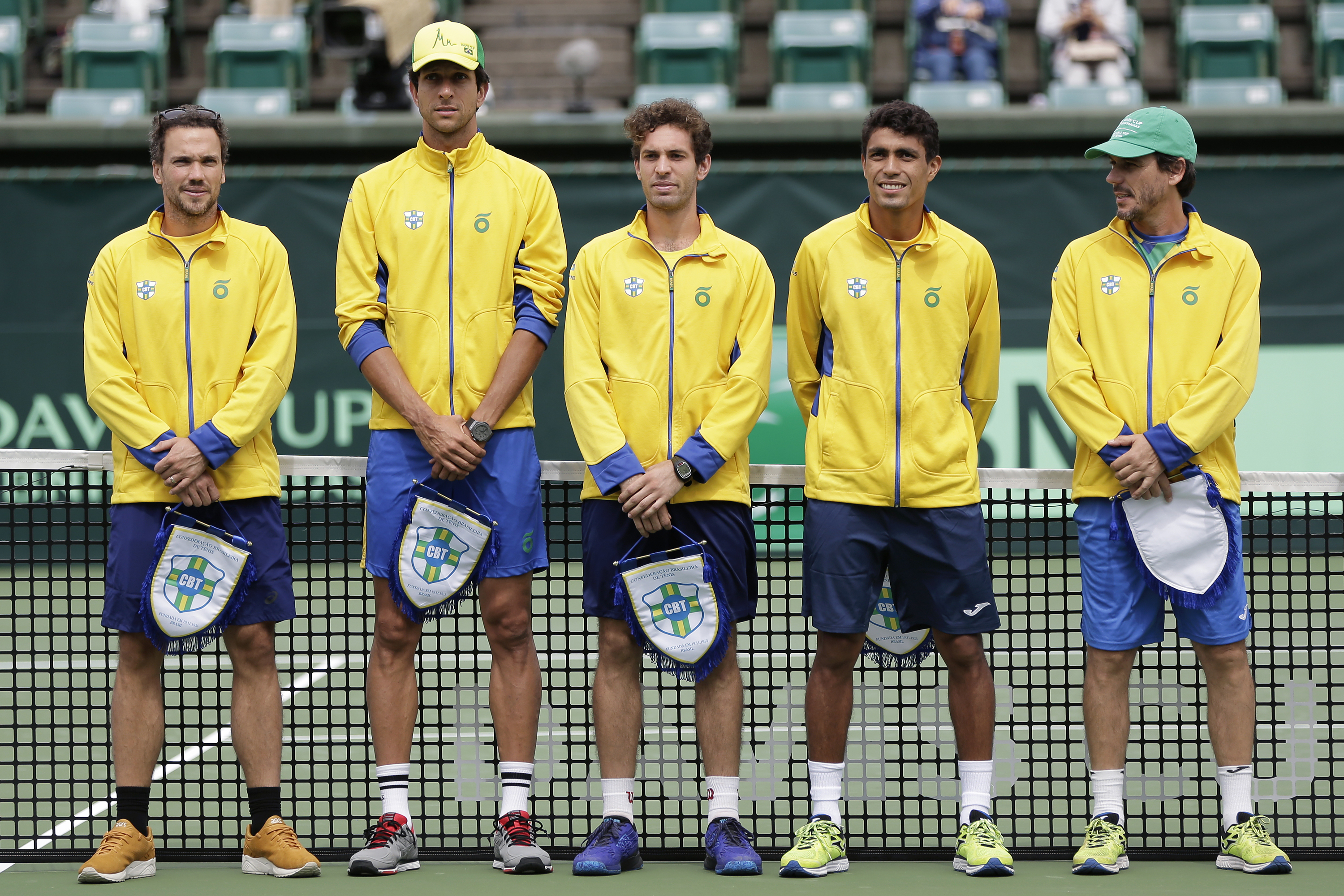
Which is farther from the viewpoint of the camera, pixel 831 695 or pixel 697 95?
pixel 697 95

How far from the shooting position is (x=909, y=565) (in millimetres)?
4367

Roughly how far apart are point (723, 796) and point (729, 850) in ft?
0.50

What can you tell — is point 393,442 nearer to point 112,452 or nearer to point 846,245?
point 112,452

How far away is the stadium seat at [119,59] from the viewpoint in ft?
43.8

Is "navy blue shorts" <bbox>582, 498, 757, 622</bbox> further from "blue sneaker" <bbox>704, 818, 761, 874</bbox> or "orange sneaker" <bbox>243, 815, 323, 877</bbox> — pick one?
"orange sneaker" <bbox>243, 815, 323, 877</bbox>

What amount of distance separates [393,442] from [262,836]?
1201 mm

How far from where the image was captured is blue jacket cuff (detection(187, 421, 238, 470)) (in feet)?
14.0

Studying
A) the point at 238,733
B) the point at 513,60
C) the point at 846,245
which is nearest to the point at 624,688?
the point at 238,733

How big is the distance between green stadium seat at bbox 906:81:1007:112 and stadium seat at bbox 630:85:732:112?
155cm

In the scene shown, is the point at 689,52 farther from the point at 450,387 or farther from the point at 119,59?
the point at 450,387

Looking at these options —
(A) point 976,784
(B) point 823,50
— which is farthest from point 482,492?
(B) point 823,50

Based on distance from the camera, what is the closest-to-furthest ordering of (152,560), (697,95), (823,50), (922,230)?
(152,560)
(922,230)
(697,95)
(823,50)

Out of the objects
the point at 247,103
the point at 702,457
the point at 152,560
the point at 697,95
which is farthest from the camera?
the point at 697,95

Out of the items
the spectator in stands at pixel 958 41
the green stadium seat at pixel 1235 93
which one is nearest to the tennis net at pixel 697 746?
the green stadium seat at pixel 1235 93
